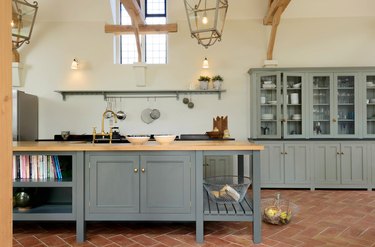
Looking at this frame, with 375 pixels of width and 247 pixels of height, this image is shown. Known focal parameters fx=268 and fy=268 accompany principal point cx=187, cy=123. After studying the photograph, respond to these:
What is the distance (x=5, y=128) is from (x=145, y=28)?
4933 mm

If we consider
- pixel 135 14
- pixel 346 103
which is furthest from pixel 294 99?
pixel 135 14

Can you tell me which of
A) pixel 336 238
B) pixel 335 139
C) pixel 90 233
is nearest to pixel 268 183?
pixel 335 139

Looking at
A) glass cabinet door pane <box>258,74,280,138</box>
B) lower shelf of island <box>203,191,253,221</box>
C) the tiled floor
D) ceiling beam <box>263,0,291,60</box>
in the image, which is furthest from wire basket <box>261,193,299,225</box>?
ceiling beam <box>263,0,291,60</box>

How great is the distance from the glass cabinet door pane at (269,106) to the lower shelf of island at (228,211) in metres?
2.45

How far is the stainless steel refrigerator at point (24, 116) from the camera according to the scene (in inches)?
184

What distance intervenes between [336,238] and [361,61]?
13.0 feet

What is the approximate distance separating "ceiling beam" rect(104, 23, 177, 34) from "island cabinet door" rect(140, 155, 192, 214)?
3391mm

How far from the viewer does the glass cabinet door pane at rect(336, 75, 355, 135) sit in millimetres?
4848

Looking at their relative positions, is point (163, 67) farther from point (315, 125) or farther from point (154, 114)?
point (315, 125)

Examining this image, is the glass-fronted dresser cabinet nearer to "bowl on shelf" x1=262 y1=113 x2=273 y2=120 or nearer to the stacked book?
"bowl on shelf" x1=262 y1=113 x2=273 y2=120

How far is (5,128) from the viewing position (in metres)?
0.69

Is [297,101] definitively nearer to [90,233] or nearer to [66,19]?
[90,233]

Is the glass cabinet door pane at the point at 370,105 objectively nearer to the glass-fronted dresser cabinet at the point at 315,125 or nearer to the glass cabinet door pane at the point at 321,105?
the glass-fronted dresser cabinet at the point at 315,125

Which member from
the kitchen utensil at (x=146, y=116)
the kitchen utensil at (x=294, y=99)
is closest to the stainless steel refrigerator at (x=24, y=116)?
the kitchen utensil at (x=146, y=116)
